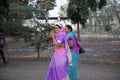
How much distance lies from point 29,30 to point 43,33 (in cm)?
79

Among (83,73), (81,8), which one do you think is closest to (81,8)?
(81,8)

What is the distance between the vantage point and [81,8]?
25141 millimetres

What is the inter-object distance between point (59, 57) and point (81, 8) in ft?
58.3

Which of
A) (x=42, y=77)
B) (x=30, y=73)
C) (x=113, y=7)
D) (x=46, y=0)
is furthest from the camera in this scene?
(x=113, y=7)

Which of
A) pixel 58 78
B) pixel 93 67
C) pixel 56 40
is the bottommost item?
pixel 93 67

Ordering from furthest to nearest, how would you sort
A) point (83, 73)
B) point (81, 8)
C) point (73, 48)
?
point (81, 8) → point (83, 73) → point (73, 48)

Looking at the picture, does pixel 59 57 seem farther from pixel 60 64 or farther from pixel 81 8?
pixel 81 8

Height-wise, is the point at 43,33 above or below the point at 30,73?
above

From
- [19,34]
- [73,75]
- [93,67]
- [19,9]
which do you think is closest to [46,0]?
[19,9]

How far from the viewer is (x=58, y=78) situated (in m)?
7.59

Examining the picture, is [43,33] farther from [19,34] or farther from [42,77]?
[42,77]

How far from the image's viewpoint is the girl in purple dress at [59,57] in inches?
298

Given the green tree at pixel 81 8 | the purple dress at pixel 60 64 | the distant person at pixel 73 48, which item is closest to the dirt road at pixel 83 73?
the distant person at pixel 73 48

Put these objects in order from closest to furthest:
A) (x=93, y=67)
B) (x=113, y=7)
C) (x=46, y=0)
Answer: (x=93, y=67) < (x=46, y=0) < (x=113, y=7)
